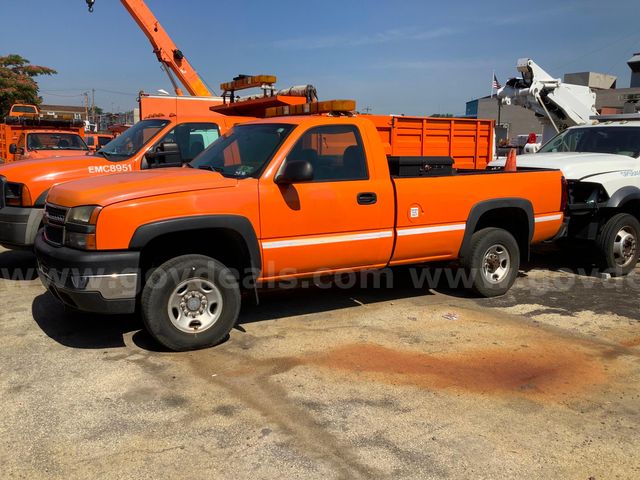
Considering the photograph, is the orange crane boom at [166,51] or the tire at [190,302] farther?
the orange crane boom at [166,51]

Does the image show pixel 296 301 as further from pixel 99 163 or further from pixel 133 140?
pixel 133 140

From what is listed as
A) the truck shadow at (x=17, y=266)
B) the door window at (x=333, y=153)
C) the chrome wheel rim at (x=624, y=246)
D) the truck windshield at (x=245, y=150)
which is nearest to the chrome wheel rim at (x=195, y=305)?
the truck windshield at (x=245, y=150)

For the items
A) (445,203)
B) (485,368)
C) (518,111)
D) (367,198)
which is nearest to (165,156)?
(367,198)

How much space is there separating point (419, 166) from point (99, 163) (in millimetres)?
4088

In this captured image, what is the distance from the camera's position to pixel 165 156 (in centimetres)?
707

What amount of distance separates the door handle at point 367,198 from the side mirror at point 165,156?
107 inches

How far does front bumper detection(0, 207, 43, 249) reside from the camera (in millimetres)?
6609

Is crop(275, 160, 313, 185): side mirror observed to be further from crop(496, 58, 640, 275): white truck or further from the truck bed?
crop(496, 58, 640, 275): white truck

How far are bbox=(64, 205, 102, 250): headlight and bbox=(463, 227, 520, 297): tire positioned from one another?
391cm

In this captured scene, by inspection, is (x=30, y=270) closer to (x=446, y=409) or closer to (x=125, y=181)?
(x=125, y=181)

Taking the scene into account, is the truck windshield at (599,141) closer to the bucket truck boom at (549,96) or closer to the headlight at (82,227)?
the bucket truck boom at (549,96)

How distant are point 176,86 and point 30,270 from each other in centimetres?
897

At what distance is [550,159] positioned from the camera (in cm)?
805

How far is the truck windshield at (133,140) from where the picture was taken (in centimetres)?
754
